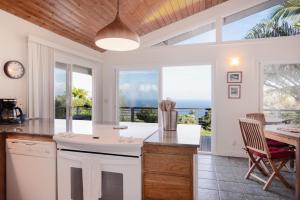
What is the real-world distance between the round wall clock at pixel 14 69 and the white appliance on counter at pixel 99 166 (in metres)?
1.63

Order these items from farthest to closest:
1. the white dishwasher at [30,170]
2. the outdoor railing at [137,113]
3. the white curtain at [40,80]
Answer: the outdoor railing at [137,113] → the white curtain at [40,80] → the white dishwasher at [30,170]

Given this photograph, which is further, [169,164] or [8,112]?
[8,112]

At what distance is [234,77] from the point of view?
14.1 ft

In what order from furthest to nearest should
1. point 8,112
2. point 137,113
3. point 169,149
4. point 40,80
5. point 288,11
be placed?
point 137,113
point 288,11
point 40,80
point 8,112
point 169,149

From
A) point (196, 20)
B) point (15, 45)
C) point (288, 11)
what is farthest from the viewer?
point (196, 20)

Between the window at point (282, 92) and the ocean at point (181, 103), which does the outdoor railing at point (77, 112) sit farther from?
the window at point (282, 92)

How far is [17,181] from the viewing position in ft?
6.97

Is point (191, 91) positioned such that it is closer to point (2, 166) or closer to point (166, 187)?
point (166, 187)

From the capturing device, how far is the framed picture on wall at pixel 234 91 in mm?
4286

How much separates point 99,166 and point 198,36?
382 cm

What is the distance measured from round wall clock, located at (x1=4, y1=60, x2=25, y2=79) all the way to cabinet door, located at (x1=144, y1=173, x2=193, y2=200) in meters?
2.45

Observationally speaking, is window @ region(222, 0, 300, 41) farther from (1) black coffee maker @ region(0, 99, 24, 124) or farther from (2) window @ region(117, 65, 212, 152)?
(1) black coffee maker @ region(0, 99, 24, 124)

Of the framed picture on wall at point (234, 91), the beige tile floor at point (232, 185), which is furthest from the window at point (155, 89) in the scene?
the beige tile floor at point (232, 185)

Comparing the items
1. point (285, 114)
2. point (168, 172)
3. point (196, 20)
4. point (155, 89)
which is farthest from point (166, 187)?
point (196, 20)
